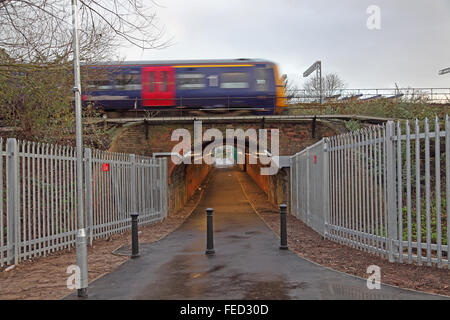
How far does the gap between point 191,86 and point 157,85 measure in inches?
63.3

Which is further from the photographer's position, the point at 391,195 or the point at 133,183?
the point at 133,183

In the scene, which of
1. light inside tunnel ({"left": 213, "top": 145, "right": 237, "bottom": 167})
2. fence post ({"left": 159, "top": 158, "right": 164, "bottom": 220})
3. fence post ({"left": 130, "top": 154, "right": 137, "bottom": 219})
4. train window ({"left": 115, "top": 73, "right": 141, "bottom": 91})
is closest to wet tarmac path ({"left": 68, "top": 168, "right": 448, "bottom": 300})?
fence post ({"left": 130, "top": 154, "right": 137, "bottom": 219})

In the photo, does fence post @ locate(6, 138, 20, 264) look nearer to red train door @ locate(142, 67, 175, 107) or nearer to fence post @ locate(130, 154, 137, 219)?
fence post @ locate(130, 154, 137, 219)

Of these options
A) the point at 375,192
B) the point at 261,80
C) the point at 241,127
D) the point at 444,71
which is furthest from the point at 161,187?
the point at 444,71

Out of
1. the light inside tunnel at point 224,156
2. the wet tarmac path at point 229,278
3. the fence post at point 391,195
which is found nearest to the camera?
the wet tarmac path at point 229,278

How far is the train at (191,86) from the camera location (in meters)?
20.1

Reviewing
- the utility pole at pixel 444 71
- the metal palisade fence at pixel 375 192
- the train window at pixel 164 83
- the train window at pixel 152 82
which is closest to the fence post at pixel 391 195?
the metal palisade fence at pixel 375 192

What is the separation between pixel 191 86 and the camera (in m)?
20.1

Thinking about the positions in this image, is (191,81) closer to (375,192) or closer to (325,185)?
(325,185)

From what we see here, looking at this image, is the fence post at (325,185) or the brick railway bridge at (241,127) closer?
the fence post at (325,185)

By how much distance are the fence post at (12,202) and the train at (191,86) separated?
12.7 m

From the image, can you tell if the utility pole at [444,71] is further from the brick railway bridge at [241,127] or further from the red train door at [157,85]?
the red train door at [157,85]

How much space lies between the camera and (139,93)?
20.0 metres
